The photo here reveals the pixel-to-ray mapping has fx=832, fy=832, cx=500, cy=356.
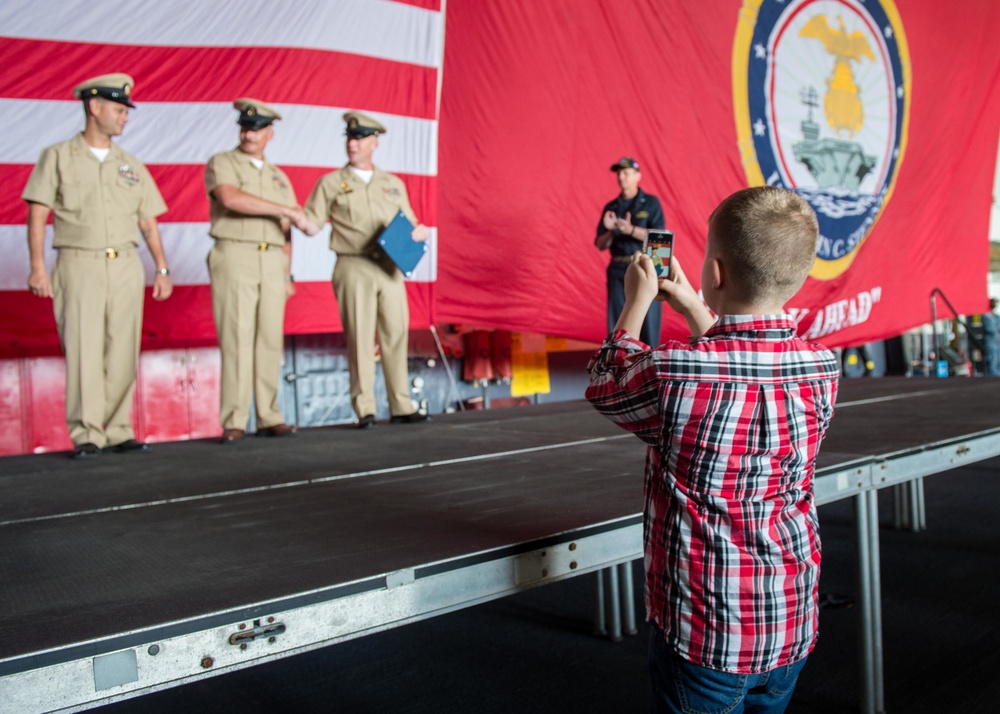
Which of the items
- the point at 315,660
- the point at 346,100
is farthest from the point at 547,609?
the point at 346,100

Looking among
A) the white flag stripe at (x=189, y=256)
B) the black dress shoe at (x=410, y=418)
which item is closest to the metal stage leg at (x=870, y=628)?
the black dress shoe at (x=410, y=418)

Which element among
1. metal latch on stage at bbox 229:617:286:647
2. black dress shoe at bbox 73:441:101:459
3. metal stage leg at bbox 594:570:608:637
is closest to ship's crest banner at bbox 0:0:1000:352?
black dress shoe at bbox 73:441:101:459

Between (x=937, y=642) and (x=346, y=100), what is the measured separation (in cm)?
362

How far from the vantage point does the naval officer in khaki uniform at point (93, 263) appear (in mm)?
2697

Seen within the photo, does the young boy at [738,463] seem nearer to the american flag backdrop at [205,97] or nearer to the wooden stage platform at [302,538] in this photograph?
the wooden stage platform at [302,538]

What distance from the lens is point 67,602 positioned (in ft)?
3.19

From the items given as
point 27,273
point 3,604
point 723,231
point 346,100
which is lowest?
point 3,604

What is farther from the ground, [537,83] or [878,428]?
[537,83]

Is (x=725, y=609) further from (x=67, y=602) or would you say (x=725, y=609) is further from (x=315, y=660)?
(x=315, y=660)

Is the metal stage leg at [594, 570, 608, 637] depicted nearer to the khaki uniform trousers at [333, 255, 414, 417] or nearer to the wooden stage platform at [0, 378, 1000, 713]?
the wooden stage platform at [0, 378, 1000, 713]

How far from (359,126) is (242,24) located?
1.26 m

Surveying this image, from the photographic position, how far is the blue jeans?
2.86 feet

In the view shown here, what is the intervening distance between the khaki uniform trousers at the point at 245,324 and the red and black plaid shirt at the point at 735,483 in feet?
7.78

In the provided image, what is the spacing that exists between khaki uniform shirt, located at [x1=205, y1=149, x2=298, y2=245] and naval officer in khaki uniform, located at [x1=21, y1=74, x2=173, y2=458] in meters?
0.29
